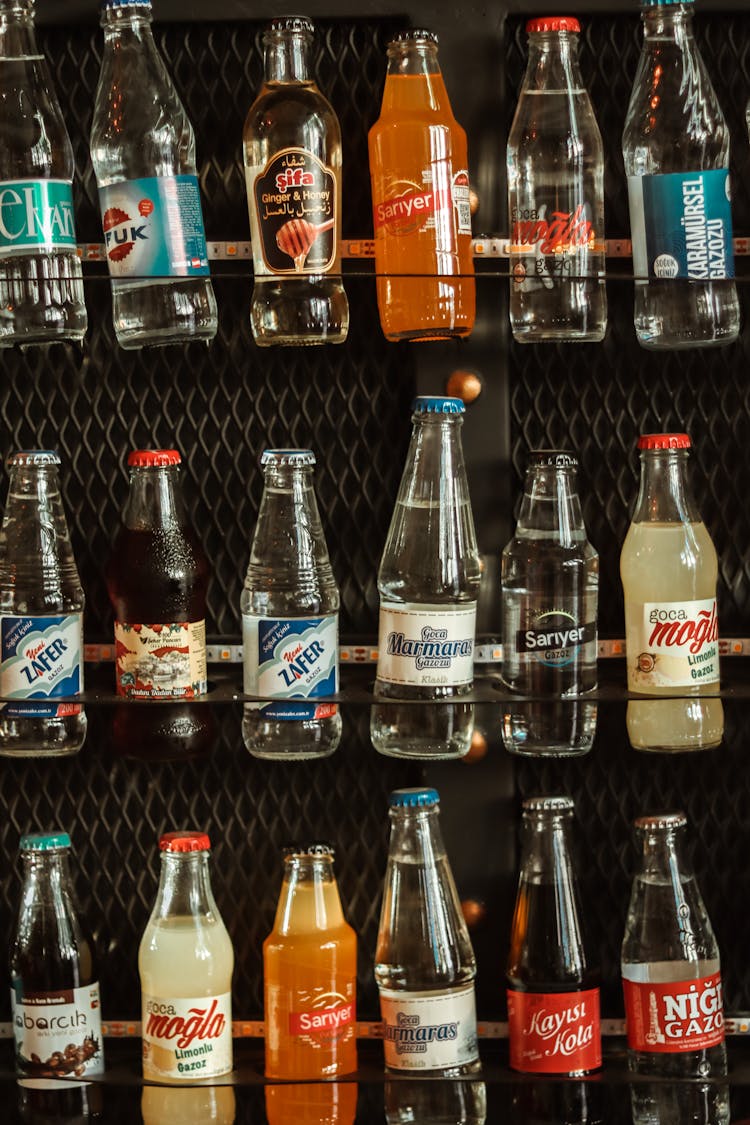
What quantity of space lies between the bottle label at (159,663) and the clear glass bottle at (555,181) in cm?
50

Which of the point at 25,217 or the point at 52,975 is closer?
the point at 25,217

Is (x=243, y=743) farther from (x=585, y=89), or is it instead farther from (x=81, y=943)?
(x=585, y=89)

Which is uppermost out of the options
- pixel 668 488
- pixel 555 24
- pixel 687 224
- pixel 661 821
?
pixel 555 24

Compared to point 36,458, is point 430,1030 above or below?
below

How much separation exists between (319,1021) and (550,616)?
500 mm

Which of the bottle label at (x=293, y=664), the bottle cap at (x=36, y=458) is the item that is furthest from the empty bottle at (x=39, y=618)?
the bottle label at (x=293, y=664)

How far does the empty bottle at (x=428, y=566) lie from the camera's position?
138cm

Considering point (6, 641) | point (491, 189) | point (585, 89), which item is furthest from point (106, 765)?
point (585, 89)

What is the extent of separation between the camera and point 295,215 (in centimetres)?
137

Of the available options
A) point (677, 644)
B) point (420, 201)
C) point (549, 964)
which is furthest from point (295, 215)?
point (549, 964)

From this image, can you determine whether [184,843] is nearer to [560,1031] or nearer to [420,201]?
[560,1031]

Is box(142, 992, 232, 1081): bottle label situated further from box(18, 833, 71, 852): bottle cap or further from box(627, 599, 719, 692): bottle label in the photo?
box(627, 599, 719, 692): bottle label

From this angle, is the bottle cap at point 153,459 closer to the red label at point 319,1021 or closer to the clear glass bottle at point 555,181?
the clear glass bottle at point 555,181

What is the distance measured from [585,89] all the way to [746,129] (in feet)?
0.65
